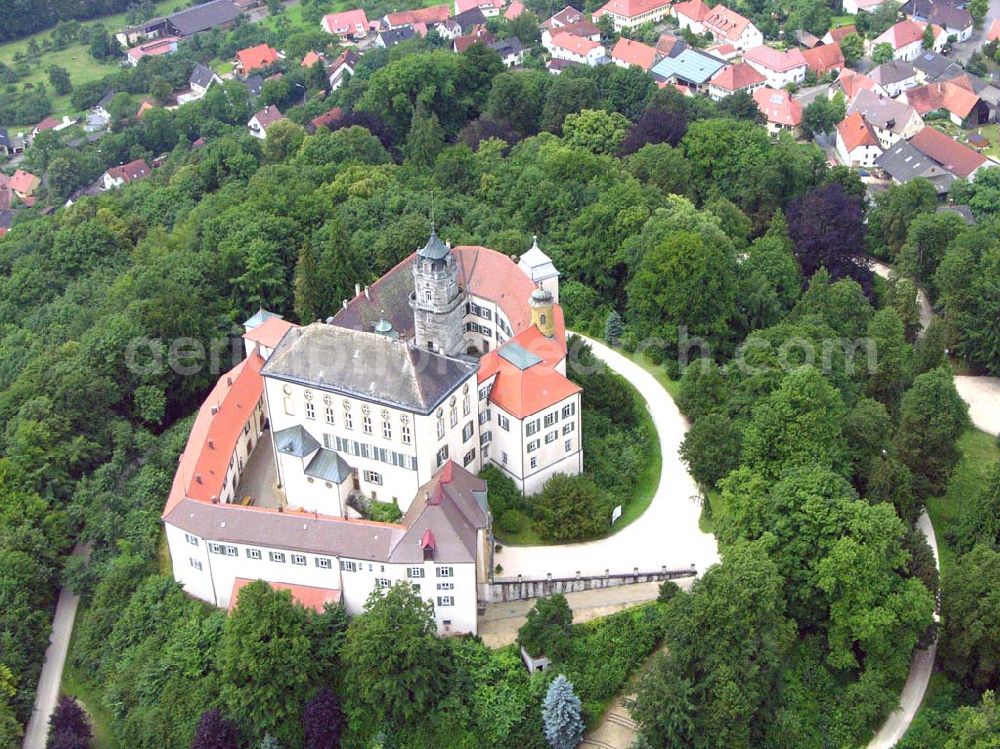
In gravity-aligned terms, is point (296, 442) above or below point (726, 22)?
above

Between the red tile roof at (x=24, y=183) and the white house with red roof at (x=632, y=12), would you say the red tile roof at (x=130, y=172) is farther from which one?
the white house with red roof at (x=632, y=12)

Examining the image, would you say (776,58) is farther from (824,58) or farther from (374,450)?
(374,450)

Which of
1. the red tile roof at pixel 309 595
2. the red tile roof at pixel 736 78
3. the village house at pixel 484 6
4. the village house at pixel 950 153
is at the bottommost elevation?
the village house at pixel 484 6

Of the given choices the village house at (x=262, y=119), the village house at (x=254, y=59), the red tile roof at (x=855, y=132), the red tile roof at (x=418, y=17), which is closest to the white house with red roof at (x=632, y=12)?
the red tile roof at (x=418, y=17)

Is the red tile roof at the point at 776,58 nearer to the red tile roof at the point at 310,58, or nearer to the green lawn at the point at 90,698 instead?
the red tile roof at the point at 310,58

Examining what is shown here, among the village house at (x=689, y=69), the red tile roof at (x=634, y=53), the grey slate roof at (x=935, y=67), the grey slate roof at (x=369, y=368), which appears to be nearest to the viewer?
the grey slate roof at (x=369, y=368)

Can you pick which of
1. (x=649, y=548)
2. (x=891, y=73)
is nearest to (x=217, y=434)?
(x=649, y=548)

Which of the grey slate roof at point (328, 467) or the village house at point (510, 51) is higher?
the grey slate roof at point (328, 467)

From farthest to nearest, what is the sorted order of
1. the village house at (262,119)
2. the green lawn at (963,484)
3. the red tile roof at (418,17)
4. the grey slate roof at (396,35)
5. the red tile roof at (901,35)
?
the red tile roof at (418,17)
the grey slate roof at (396,35)
the red tile roof at (901,35)
the village house at (262,119)
the green lawn at (963,484)

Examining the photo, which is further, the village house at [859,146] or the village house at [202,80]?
the village house at [202,80]
